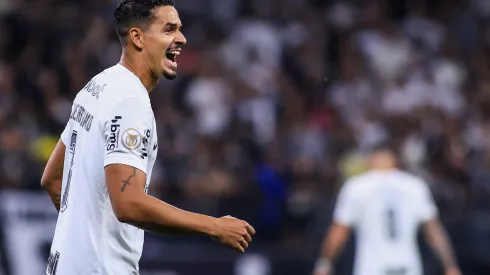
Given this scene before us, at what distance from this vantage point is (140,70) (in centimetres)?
450

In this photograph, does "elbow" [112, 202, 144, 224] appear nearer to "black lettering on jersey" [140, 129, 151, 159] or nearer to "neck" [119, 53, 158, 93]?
"black lettering on jersey" [140, 129, 151, 159]

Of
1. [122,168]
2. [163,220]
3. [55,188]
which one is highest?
[55,188]

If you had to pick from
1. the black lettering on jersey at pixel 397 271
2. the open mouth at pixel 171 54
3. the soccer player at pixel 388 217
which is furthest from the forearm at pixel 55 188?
the black lettering on jersey at pixel 397 271

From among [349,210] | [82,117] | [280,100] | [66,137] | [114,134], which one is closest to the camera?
[114,134]

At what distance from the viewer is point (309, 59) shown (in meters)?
14.0

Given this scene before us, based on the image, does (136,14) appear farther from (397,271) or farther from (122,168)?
(397,271)

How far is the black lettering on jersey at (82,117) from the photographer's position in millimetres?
4362

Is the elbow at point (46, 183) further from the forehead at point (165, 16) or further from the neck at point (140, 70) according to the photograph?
the forehead at point (165, 16)

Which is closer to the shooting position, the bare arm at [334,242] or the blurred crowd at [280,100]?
the bare arm at [334,242]

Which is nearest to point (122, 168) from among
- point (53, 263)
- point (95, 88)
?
point (95, 88)

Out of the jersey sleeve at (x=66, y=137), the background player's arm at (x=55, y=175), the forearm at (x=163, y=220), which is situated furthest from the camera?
the background player's arm at (x=55, y=175)

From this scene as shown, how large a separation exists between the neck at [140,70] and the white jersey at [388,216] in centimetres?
508

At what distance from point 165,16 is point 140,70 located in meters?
0.25

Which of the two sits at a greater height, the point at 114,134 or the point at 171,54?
the point at 171,54
